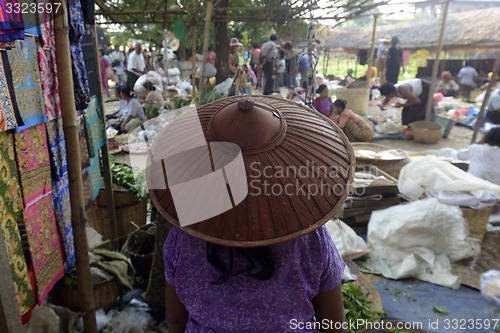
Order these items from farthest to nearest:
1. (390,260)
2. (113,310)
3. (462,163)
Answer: (462,163), (390,260), (113,310)

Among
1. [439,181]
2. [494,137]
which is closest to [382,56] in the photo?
[494,137]

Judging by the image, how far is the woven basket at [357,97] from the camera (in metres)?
9.19

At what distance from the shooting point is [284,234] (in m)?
Result: 0.83

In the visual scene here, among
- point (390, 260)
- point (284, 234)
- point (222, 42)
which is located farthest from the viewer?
point (222, 42)

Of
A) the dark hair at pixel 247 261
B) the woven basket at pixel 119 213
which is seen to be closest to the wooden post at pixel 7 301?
the dark hair at pixel 247 261

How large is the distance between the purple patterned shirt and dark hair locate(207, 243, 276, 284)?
0.01 m

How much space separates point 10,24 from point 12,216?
30.3 inches

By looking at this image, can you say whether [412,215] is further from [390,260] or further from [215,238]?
[215,238]

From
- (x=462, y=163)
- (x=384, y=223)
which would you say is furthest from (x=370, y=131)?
(x=384, y=223)

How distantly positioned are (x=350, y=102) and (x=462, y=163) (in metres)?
4.89

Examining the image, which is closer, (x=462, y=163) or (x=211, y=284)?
(x=211, y=284)

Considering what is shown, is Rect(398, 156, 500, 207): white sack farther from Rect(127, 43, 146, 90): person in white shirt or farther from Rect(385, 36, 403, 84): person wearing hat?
Rect(385, 36, 403, 84): person wearing hat

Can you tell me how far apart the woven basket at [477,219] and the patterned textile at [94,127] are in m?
3.29

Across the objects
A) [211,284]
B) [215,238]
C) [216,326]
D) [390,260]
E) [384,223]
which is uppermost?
[215,238]
